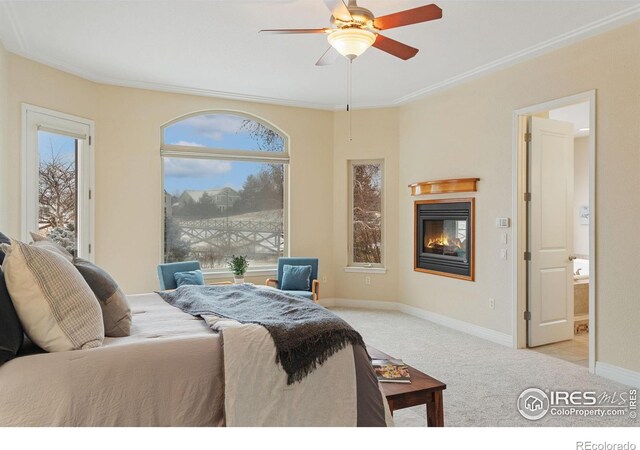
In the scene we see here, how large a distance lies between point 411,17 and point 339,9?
44 centimetres

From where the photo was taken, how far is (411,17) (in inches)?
105

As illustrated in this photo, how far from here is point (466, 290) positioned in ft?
17.0

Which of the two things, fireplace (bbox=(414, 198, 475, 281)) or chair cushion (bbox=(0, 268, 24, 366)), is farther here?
fireplace (bbox=(414, 198, 475, 281))

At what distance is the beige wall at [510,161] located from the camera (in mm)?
3500

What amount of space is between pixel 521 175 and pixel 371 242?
8.33 feet

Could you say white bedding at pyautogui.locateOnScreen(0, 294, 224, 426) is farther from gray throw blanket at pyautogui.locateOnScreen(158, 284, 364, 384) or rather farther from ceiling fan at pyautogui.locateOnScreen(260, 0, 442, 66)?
ceiling fan at pyautogui.locateOnScreen(260, 0, 442, 66)

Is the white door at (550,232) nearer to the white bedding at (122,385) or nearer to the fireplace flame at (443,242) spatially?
the fireplace flame at (443,242)

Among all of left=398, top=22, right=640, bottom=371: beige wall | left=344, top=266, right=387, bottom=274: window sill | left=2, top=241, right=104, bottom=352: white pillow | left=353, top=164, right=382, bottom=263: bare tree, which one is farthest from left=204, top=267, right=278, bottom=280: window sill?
left=2, top=241, right=104, bottom=352: white pillow

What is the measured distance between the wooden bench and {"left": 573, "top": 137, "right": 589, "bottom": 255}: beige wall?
20.9ft

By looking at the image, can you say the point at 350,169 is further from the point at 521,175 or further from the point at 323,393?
the point at 323,393

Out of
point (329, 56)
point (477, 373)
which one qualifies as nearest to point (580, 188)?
point (477, 373)

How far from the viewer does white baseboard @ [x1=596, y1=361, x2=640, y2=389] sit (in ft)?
11.2

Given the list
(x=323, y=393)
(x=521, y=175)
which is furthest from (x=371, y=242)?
(x=323, y=393)

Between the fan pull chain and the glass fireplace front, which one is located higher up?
the fan pull chain
